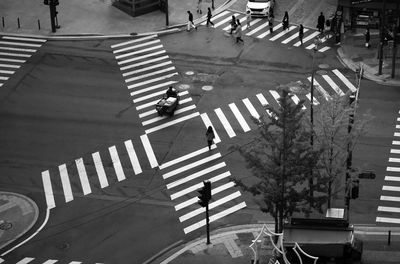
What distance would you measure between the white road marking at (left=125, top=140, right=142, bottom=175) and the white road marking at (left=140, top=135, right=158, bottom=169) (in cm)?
73

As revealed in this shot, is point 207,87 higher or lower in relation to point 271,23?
lower

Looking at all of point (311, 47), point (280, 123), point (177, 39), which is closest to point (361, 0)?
point (311, 47)

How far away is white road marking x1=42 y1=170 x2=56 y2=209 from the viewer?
153 feet

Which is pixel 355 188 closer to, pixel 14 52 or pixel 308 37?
pixel 308 37

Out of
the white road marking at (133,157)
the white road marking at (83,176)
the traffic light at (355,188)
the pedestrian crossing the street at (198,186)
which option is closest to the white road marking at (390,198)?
the traffic light at (355,188)

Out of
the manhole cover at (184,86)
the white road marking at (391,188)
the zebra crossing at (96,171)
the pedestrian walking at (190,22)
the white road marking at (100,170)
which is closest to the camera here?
the white road marking at (391,188)

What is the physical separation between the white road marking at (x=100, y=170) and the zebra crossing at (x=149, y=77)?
423 centimetres

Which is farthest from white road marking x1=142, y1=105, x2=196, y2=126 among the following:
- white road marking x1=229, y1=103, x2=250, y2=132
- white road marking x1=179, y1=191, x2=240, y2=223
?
white road marking x1=179, y1=191, x2=240, y2=223

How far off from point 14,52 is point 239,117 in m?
19.8

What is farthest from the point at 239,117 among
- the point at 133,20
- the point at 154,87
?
the point at 133,20

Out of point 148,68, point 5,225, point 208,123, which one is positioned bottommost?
point 5,225

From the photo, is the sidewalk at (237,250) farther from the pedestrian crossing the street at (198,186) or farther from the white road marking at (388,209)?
the white road marking at (388,209)

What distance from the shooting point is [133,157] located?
166ft

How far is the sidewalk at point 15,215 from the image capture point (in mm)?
44259
